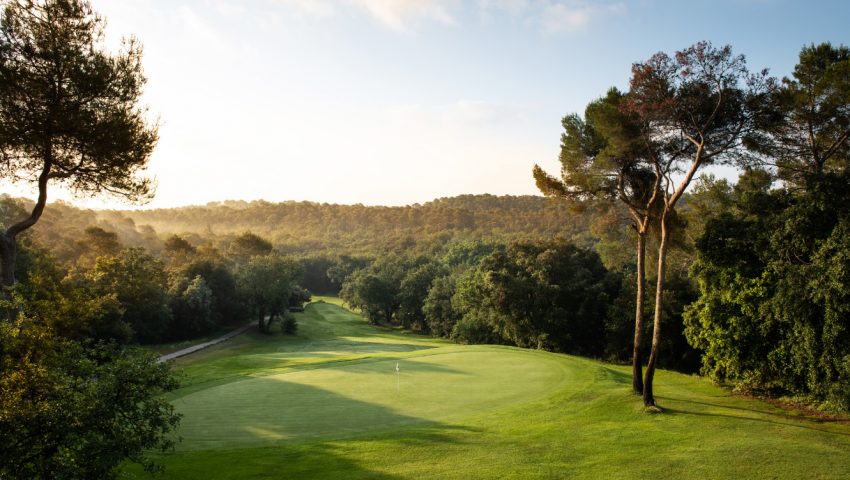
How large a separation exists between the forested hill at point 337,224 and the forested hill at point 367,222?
26cm

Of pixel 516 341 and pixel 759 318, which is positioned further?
pixel 516 341

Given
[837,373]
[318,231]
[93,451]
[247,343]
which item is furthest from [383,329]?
[318,231]

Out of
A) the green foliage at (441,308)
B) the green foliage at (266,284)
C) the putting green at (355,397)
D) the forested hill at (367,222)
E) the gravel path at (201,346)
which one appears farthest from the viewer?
the forested hill at (367,222)

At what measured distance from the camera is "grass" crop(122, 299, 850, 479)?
9836mm

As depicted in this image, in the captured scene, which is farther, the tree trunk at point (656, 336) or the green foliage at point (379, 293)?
the green foliage at point (379, 293)

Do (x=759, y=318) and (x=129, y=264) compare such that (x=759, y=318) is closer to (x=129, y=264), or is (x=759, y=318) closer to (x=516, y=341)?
(x=516, y=341)

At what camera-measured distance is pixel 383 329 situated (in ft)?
208

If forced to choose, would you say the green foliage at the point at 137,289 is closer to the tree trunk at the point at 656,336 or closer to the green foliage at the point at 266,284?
the green foliage at the point at 266,284

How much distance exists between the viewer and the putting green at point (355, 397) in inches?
483

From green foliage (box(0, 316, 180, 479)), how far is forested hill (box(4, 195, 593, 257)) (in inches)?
2354

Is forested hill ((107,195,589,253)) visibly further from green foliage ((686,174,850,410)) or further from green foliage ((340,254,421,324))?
green foliage ((686,174,850,410))

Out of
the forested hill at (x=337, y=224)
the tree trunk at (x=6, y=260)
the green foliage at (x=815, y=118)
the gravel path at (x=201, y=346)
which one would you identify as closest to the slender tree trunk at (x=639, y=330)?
the green foliage at (x=815, y=118)

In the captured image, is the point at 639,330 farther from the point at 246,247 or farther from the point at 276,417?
the point at 246,247

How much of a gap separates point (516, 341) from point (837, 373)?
28668 millimetres
